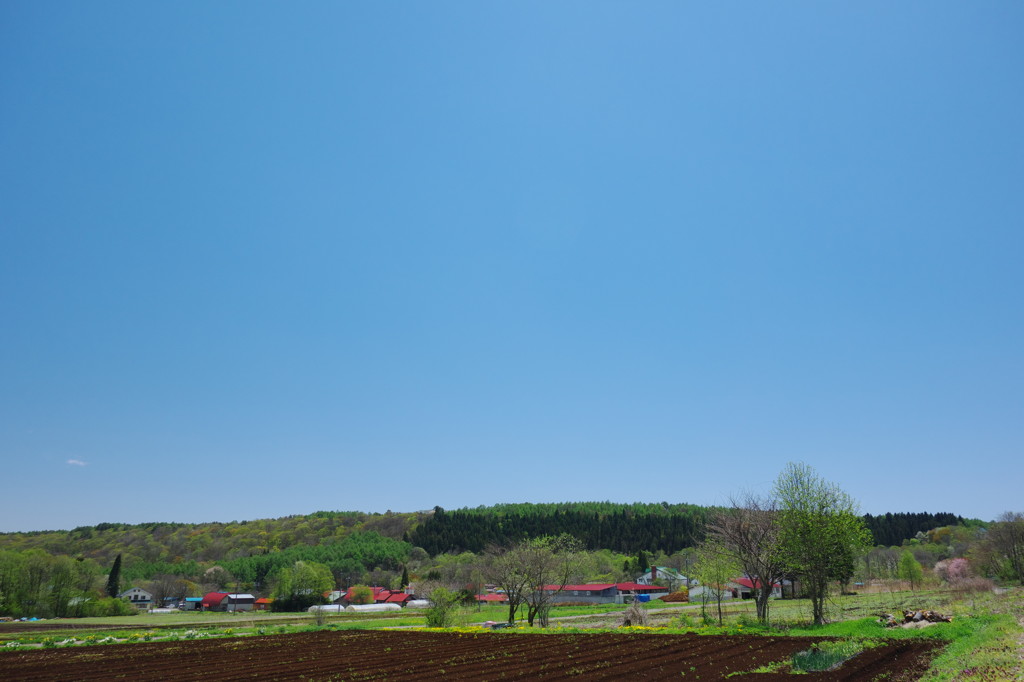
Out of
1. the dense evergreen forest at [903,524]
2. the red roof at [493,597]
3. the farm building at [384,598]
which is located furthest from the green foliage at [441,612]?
the dense evergreen forest at [903,524]

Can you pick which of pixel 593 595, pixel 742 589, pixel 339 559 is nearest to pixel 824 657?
pixel 593 595

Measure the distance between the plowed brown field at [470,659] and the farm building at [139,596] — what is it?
103923 mm

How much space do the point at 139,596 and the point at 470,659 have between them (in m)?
136

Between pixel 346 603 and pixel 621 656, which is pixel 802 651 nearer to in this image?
pixel 621 656

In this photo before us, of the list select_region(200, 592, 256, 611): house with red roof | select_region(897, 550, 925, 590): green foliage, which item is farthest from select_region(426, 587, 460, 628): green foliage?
select_region(200, 592, 256, 611): house with red roof

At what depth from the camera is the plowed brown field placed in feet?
71.3

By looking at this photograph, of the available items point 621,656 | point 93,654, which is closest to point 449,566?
point 93,654

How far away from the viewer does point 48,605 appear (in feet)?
296

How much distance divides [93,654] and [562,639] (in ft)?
100

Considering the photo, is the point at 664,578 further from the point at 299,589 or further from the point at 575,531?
the point at 299,589

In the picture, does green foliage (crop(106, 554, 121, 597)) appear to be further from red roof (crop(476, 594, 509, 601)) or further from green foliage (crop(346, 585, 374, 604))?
red roof (crop(476, 594, 509, 601))

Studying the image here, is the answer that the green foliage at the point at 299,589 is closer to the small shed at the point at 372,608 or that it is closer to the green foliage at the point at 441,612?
the small shed at the point at 372,608

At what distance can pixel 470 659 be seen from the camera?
2803 centimetres

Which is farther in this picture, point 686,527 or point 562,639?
Result: point 686,527
